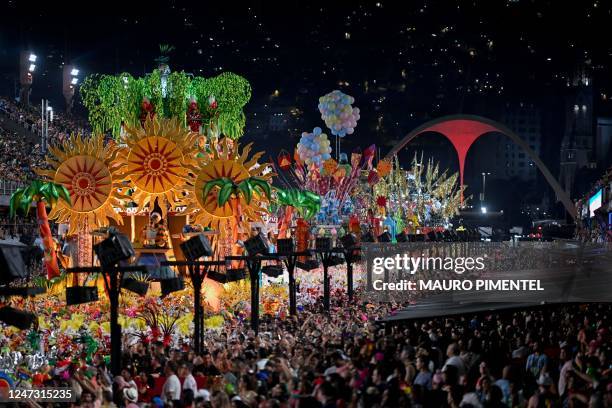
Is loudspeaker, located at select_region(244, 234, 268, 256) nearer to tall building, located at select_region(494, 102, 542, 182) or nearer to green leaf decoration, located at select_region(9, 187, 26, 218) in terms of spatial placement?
green leaf decoration, located at select_region(9, 187, 26, 218)

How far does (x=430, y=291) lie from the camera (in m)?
21.3

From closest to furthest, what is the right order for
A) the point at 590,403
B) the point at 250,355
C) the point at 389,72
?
the point at 590,403 → the point at 250,355 → the point at 389,72

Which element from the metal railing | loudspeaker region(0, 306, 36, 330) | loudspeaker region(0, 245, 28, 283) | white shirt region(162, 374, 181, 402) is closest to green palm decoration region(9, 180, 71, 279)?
the metal railing

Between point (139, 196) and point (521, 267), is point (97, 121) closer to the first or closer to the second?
point (139, 196)

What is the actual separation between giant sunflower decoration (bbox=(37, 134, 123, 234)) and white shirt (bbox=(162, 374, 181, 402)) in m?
17.0

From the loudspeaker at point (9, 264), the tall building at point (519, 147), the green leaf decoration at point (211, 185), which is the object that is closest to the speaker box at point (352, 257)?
the green leaf decoration at point (211, 185)

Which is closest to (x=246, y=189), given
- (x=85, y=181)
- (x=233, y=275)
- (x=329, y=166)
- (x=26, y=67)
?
(x=85, y=181)

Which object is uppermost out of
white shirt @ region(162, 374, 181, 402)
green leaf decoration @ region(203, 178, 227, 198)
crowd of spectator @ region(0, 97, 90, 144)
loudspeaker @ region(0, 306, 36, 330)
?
crowd of spectator @ region(0, 97, 90, 144)

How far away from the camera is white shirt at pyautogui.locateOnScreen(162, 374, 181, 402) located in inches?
546

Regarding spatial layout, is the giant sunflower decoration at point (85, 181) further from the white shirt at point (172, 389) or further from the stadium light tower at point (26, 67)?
the stadium light tower at point (26, 67)

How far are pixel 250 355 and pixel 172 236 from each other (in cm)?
1624

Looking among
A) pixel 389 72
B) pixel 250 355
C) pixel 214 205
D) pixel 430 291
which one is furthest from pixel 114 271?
pixel 389 72

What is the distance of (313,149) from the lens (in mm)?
48344

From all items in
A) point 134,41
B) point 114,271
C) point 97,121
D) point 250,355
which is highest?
point 134,41
